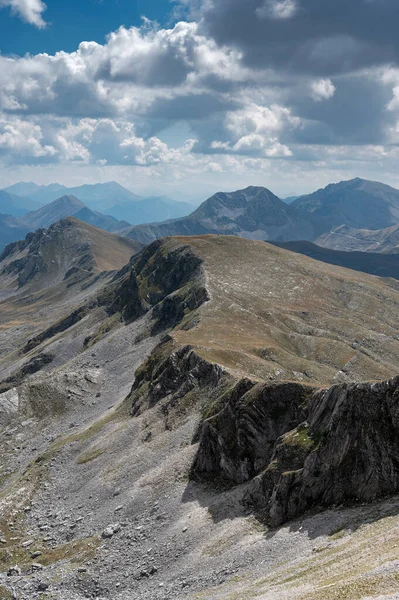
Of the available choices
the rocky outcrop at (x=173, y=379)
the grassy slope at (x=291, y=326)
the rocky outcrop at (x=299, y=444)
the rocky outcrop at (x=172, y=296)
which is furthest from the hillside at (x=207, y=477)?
the rocky outcrop at (x=172, y=296)

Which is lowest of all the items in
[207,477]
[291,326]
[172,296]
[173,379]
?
[207,477]

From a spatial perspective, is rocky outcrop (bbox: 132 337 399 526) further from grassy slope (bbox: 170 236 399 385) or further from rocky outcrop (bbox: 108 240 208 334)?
rocky outcrop (bbox: 108 240 208 334)

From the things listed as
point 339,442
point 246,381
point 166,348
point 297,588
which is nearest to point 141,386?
point 166,348

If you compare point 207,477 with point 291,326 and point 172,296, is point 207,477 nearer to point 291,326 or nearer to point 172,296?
point 291,326

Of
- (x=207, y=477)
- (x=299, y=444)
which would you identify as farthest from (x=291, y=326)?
(x=299, y=444)

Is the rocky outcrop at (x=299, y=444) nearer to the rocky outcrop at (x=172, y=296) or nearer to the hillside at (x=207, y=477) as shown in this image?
the hillside at (x=207, y=477)

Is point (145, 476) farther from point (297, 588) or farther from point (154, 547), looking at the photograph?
point (297, 588)
